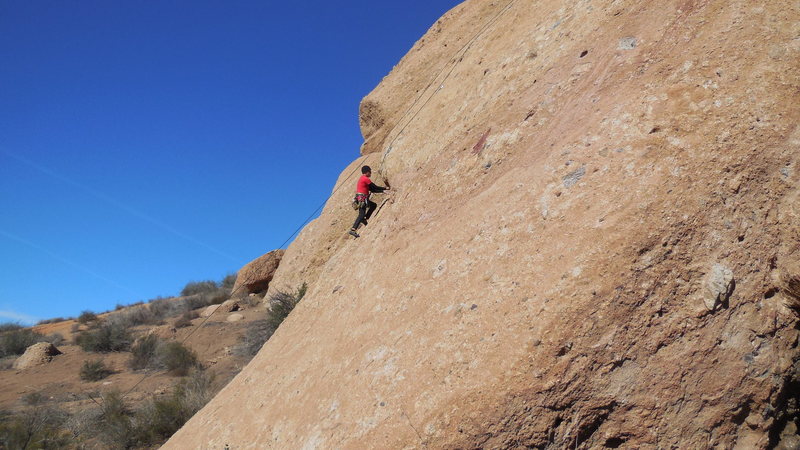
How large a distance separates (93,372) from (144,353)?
152cm

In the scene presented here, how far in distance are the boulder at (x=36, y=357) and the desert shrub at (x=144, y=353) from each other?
10.4 ft

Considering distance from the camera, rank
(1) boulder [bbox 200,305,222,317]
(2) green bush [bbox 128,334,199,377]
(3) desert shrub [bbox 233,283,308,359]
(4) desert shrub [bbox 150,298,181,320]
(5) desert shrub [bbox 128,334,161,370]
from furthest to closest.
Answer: (4) desert shrub [bbox 150,298,181,320], (1) boulder [bbox 200,305,222,317], (5) desert shrub [bbox 128,334,161,370], (2) green bush [bbox 128,334,199,377], (3) desert shrub [bbox 233,283,308,359]

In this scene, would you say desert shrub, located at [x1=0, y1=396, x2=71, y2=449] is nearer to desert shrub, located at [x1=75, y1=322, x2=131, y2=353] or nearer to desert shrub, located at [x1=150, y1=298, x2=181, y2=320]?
desert shrub, located at [x1=75, y1=322, x2=131, y2=353]

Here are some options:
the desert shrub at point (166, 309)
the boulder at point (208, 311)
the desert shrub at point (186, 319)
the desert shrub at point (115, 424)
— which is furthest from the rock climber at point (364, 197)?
the desert shrub at point (166, 309)

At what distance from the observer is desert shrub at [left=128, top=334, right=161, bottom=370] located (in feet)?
52.6

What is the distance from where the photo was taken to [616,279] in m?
3.43

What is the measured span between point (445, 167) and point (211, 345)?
12.5 meters

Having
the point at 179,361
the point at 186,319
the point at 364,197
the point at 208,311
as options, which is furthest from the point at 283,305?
the point at 186,319

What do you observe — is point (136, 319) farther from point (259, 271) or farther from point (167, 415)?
point (167, 415)

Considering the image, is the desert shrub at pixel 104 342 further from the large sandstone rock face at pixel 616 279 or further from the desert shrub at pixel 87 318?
the large sandstone rock face at pixel 616 279

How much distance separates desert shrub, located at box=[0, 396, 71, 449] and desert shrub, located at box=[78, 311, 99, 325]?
49.7 feet

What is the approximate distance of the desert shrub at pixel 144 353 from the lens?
1602cm

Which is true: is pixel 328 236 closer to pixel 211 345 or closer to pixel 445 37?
pixel 211 345

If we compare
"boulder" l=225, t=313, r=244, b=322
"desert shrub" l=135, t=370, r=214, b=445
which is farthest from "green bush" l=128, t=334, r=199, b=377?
"desert shrub" l=135, t=370, r=214, b=445
